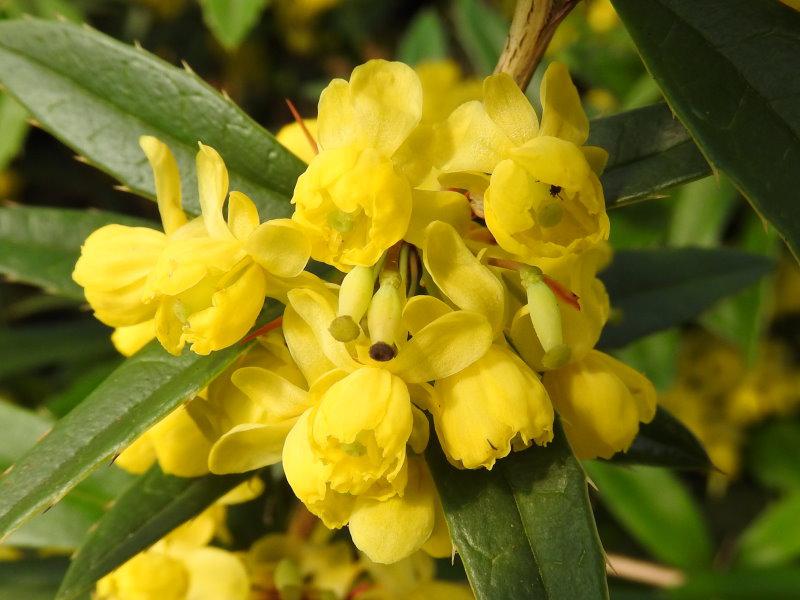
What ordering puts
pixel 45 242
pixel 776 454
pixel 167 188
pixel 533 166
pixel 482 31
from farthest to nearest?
pixel 776 454, pixel 482 31, pixel 45 242, pixel 167 188, pixel 533 166

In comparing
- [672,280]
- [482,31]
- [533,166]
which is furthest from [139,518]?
[482,31]

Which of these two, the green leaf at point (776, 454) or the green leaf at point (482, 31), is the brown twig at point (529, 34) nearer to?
the green leaf at point (482, 31)

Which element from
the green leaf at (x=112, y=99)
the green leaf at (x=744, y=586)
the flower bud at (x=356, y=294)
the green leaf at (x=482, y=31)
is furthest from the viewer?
the green leaf at (x=482, y=31)

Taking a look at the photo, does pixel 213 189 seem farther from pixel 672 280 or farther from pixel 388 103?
pixel 672 280

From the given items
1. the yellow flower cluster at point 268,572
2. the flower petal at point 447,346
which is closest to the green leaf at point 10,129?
the yellow flower cluster at point 268,572

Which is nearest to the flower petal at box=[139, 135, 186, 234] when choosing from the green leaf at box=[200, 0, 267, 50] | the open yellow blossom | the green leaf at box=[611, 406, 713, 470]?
the open yellow blossom

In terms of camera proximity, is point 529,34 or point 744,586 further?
point 744,586
